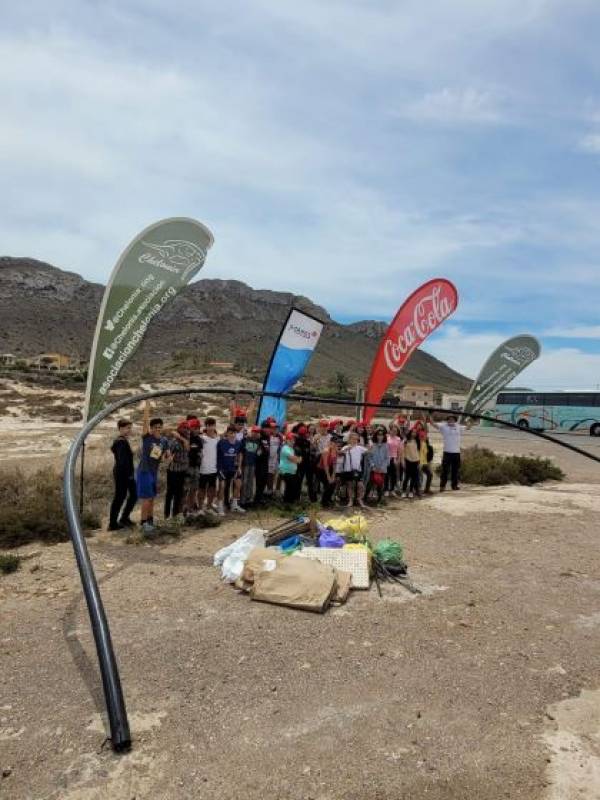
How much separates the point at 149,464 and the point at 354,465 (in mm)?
4233

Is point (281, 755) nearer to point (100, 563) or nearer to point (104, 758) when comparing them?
point (104, 758)

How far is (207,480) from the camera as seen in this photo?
33.9 ft

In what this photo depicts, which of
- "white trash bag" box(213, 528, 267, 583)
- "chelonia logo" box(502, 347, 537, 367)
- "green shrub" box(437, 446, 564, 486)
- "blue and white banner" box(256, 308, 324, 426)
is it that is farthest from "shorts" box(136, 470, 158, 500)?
"chelonia logo" box(502, 347, 537, 367)

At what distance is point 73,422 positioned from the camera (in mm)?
31203

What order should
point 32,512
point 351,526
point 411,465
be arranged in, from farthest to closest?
point 411,465
point 32,512
point 351,526

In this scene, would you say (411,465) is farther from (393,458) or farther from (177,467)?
(177,467)

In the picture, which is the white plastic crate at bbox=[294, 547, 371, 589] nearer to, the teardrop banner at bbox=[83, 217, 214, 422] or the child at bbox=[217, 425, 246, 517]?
the child at bbox=[217, 425, 246, 517]

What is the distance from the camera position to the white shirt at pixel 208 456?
32.9 ft

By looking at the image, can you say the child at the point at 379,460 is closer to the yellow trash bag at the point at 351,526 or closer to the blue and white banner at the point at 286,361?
the blue and white banner at the point at 286,361

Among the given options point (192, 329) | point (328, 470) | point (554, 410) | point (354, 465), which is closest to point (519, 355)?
point (354, 465)

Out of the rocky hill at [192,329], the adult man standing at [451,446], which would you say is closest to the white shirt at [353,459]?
the adult man standing at [451,446]

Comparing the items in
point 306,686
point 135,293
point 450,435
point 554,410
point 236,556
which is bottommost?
point 306,686

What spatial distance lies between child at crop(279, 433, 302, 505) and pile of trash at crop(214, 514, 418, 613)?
7.79 feet

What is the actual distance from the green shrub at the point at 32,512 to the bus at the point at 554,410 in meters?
30.2
